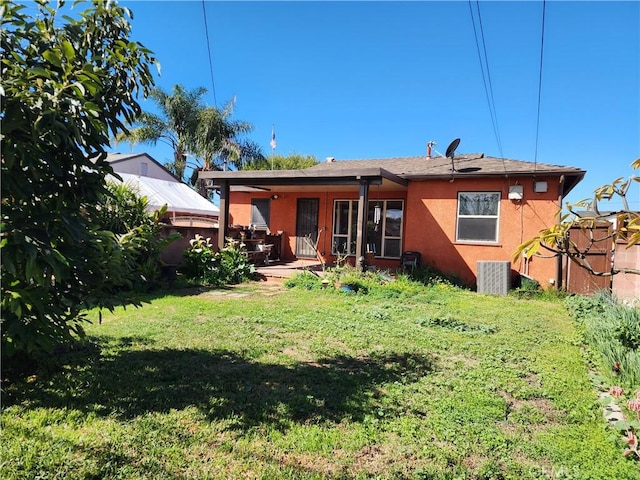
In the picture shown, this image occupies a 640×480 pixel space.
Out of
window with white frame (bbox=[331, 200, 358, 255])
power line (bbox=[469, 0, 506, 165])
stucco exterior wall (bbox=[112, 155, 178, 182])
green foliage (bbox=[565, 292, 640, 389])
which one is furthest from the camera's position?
stucco exterior wall (bbox=[112, 155, 178, 182])

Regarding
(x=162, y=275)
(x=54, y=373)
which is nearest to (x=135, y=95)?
(x=54, y=373)

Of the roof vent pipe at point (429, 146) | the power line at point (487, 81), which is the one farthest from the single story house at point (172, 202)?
the roof vent pipe at point (429, 146)

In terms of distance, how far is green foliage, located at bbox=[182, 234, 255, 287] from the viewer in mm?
10188

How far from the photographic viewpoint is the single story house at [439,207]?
10.3m

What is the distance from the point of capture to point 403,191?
43.4ft

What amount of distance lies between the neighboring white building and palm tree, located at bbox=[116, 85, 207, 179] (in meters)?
4.31

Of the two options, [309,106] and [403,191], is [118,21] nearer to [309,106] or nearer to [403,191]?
[403,191]

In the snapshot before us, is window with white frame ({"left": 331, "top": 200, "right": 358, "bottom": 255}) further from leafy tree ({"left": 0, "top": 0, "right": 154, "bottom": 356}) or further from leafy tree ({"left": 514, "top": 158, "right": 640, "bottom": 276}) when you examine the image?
leafy tree ({"left": 514, "top": 158, "right": 640, "bottom": 276})

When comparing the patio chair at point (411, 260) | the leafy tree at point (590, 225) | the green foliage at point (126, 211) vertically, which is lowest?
the patio chair at point (411, 260)

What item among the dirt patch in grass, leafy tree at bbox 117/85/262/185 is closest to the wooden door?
the dirt patch in grass

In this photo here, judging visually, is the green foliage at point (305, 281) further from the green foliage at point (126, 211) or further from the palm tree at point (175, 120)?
the palm tree at point (175, 120)

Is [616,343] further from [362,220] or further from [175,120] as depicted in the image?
[175,120]

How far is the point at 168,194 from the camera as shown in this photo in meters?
15.2

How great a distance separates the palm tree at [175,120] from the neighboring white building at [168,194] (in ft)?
14.1
